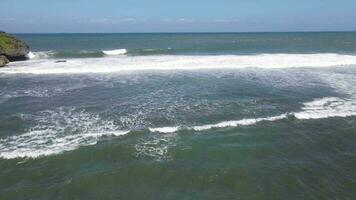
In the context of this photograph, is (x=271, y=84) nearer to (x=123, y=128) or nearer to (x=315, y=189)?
(x=123, y=128)

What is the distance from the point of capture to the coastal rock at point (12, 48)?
39.2 metres

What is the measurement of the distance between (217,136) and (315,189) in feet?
14.4

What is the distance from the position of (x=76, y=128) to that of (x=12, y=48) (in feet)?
104

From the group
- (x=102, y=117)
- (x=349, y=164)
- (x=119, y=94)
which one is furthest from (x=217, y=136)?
(x=119, y=94)

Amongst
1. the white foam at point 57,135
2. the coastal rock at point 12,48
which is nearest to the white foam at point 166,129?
the white foam at point 57,135

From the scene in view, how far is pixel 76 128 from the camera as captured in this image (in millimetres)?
13641

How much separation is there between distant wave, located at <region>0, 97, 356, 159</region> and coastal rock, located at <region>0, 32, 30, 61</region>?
26962 millimetres

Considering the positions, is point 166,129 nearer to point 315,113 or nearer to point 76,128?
point 76,128

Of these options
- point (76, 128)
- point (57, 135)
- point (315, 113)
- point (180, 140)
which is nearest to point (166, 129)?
point (180, 140)

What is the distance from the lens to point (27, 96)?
19.9m

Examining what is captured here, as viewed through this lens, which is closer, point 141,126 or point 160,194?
point 160,194

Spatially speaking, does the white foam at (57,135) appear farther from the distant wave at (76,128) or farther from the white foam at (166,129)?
the white foam at (166,129)

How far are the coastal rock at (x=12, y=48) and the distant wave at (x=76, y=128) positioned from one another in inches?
Answer: 1061

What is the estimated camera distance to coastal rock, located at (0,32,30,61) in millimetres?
39188
